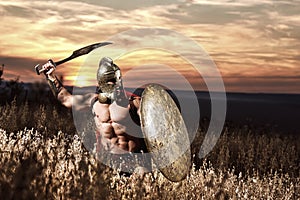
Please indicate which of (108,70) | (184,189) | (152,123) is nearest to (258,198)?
(184,189)

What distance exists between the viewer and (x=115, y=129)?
7.30 metres

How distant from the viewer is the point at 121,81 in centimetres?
700

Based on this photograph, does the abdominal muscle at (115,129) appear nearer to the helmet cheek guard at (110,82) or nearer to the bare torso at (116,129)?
the bare torso at (116,129)

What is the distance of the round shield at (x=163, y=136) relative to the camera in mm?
6648

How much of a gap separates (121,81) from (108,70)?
250 millimetres

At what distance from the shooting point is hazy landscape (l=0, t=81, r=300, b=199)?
3.95m

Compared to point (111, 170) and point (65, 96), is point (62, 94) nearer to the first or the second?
point (65, 96)

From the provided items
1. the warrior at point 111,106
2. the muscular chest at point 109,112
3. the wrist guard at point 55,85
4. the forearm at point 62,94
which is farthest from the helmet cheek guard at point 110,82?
the wrist guard at point 55,85

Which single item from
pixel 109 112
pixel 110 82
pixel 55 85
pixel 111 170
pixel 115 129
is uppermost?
pixel 110 82

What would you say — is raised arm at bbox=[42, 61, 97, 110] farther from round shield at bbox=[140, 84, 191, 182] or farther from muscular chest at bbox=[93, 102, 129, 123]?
round shield at bbox=[140, 84, 191, 182]

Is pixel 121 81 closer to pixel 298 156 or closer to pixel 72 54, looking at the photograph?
pixel 72 54

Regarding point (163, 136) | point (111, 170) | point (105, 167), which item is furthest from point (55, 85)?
point (105, 167)

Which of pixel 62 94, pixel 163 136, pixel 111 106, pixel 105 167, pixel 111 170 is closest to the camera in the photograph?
pixel 105 167

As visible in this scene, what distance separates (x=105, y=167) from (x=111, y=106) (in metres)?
2.33
